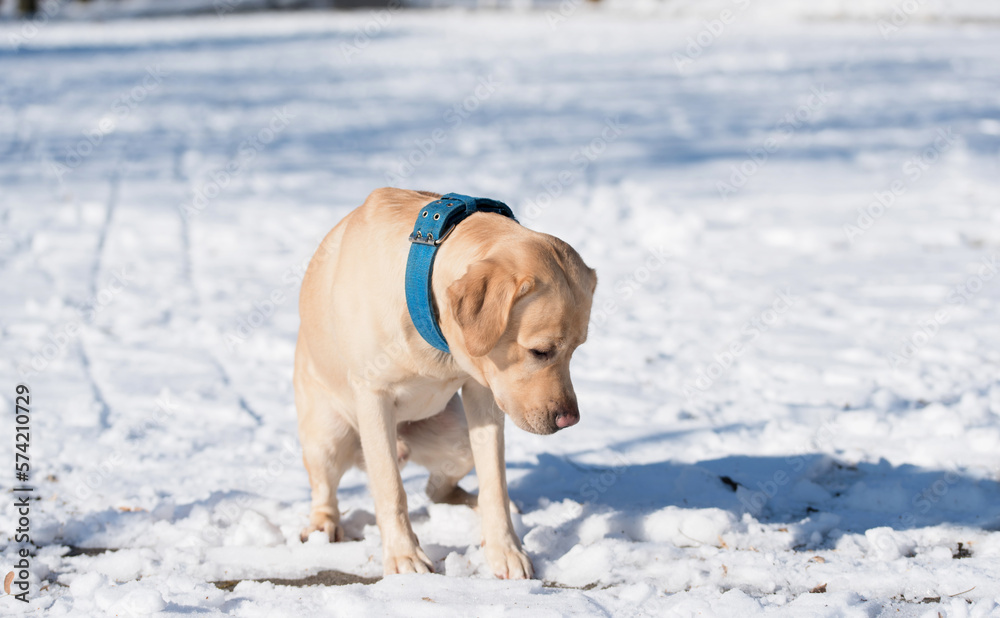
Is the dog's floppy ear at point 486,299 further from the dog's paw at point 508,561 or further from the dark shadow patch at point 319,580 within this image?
the dark shadow patch at point 319,580

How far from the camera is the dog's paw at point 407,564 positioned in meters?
2.88

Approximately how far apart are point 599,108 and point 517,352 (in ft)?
35.2

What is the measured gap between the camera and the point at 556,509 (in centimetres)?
335

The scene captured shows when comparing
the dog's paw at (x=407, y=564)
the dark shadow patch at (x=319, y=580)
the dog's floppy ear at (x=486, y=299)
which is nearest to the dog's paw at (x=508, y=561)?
the dog's paw at (x=407, y=564)

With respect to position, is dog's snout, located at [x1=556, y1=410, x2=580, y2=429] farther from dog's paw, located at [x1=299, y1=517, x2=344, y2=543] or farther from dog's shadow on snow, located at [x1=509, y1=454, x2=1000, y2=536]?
dog's paw, located at [x1=299, y1=517, x2=344, y2=543]

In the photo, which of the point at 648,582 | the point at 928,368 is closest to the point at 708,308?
the point at 928,368

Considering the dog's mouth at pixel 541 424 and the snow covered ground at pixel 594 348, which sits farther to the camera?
the snow covered ground at pixel 594 348

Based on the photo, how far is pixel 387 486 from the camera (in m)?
2.97

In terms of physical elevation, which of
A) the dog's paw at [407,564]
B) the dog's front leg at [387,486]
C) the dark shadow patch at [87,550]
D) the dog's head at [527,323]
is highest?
the dog's head at [527,323]

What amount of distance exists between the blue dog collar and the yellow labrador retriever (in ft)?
0.09

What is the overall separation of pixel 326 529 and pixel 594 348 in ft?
7.54

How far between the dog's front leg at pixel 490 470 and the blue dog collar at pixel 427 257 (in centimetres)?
37

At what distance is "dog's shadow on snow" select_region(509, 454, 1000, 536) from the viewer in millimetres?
3236

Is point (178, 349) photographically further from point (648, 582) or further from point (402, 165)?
point (402, 165)
